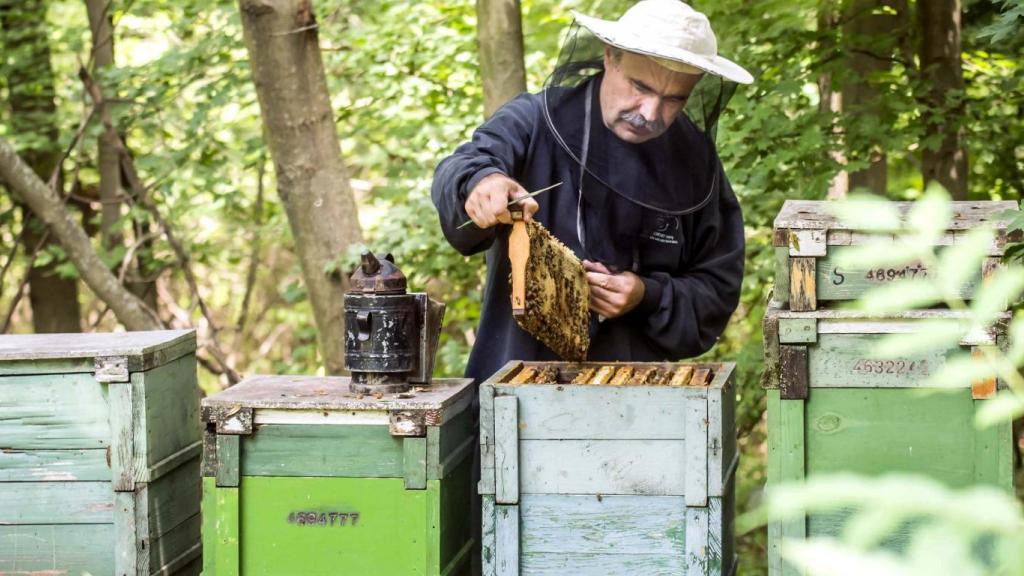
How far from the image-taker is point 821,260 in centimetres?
236

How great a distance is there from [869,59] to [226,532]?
3588 millimetres

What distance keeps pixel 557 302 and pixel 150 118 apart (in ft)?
13.7

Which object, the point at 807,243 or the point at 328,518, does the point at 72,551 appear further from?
the point at 807,243

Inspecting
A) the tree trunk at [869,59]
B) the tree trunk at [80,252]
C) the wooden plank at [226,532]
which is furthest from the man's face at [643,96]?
the tree trunk at [80,252]

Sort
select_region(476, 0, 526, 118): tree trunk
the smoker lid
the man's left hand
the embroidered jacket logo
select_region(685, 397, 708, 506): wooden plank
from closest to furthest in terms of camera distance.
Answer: select_region(685, 397, 708, 506): wooden plank < the smoker lid < the man's left hand < the embroidered jacket logo < select_region(476, 0, 526, 118): tree trunk

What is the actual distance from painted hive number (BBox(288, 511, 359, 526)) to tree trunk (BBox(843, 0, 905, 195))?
2.68m

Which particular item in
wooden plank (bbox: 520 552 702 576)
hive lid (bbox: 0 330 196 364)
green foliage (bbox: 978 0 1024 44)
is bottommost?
wooden plank (bbox: 520 552 702 576)

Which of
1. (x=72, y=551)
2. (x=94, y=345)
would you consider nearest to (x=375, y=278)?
(x=94, y=345)

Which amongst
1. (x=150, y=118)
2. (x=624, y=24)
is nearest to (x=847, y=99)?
(x=624, y=24)

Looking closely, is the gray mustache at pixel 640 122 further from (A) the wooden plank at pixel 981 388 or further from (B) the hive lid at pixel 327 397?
(A) the wooden plank at pixel 981 388

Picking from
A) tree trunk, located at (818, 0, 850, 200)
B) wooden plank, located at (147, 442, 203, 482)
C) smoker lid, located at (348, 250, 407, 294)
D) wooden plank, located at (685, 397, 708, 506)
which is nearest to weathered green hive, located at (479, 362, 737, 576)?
wooden plank, located at (685, 397, 708, 506)

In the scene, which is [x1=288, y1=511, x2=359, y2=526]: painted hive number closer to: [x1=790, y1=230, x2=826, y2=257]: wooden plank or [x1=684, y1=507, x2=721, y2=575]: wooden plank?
[x1=684, y1=507, x2=721, y2=575]: wooden plank

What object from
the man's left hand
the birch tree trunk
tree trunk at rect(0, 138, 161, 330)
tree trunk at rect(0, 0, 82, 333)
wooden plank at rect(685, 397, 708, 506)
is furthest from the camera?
tree trunk at rect(0, 0, 82, 333)

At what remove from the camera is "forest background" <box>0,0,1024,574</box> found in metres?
4.09
